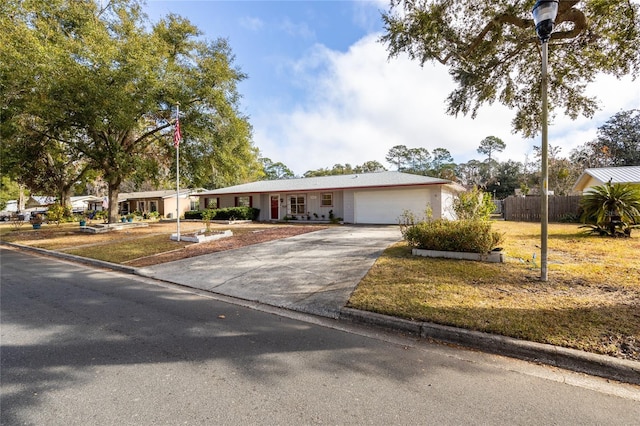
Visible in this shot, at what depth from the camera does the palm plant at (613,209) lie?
979 centimetres

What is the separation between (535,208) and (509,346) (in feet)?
67.4

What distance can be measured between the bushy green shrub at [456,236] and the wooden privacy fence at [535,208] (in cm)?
1524

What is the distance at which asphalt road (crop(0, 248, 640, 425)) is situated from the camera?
2.31 meters

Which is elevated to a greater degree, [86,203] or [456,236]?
[86,203]

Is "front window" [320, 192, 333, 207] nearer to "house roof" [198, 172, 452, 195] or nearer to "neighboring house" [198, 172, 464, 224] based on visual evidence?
"neighboring house" [198, 172, 464, 224]

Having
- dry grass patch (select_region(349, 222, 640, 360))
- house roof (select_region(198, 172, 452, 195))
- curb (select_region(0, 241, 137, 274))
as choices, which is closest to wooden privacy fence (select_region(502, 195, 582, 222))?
house roof (select_region(198, 172, 452, 195))

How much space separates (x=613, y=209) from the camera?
1003cm

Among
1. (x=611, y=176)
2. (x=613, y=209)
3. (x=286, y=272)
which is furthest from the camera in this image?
(x=611, y=176)

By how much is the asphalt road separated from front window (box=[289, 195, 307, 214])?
17776 mm

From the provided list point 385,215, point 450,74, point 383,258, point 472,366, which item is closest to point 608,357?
point 472,366

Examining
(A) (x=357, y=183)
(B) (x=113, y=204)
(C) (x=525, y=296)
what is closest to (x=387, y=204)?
(A) (x=357, y=183)

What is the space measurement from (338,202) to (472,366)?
17.8 m

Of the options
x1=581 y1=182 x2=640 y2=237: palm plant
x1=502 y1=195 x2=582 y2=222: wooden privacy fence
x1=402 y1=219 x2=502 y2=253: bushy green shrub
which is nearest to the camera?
x1=402 y1=219 x2=502 y2=253: bushy green shrub

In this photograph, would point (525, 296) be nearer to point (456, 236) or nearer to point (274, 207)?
point (456, 236)
